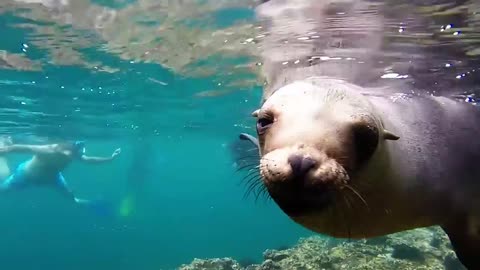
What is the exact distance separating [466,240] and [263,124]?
7.49 ft

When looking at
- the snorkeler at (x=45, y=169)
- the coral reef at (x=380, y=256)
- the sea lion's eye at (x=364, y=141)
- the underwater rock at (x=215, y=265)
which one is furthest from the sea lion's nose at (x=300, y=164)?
the snorkeler at (x=45, y=169)

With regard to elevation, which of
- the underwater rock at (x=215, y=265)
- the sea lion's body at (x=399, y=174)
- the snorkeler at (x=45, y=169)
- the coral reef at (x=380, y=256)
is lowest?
the snorkeler at (x=45, y=169)

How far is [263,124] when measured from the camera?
3.32 m

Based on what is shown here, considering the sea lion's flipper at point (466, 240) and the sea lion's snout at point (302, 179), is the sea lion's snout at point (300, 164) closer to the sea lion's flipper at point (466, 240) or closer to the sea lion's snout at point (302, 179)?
the sea lion's snout at point (302, 179)

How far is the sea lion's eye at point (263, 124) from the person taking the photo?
3279 millimetres

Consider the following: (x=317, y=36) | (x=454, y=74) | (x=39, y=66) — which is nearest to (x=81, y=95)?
(x=39, y=66)

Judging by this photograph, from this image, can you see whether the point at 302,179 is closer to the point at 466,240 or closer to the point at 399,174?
the point at 399,174

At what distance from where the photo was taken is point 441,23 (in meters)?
7.22

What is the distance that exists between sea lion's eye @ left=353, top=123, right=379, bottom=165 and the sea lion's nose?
544 millimetres

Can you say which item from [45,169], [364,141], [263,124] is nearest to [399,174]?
[364,141]

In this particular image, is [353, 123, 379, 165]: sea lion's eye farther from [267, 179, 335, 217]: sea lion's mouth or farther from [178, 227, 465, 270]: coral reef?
[178, 227, 465, 270]: coral reef

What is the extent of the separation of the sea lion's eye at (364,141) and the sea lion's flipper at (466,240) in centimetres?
161

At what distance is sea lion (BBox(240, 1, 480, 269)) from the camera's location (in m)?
2.79

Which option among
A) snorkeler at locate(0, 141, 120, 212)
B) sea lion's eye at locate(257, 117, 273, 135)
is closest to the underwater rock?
snorkeler at locate(0, 141, 120, 212)
